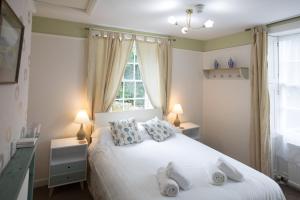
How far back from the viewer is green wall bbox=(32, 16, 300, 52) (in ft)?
8.81

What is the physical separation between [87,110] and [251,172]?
2.31m

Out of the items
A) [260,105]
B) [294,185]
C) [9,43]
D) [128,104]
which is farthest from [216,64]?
[9,43]

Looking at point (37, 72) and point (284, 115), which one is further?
point (284, 115)

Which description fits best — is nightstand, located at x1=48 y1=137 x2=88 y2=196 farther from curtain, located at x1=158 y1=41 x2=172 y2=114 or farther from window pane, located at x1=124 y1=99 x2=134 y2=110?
curtain, located at x1=158 y1=41 x2=172 y2=114

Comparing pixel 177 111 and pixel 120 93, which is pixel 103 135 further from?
pixel 177 111

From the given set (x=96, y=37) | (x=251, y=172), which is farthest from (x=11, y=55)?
(x=251, y=172)

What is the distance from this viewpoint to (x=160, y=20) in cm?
277

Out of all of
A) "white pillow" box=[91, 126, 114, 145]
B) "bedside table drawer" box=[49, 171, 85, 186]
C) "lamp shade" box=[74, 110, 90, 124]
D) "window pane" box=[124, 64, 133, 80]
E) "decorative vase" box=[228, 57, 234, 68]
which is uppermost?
"decorative vase" box=[228, 57, 234, 68]

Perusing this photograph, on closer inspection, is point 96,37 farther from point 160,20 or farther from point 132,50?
point 160,20

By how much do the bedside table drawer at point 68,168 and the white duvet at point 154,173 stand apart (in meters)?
0.22

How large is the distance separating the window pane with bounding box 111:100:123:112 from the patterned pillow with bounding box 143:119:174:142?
56 centimetres

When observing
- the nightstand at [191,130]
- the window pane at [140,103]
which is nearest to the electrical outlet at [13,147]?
the window pane at [140,103]

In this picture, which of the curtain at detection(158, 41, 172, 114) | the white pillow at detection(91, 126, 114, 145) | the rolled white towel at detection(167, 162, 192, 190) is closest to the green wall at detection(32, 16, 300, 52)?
the curtain at detection(158, 41, 172, 114)

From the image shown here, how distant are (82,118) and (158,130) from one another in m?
1.14
